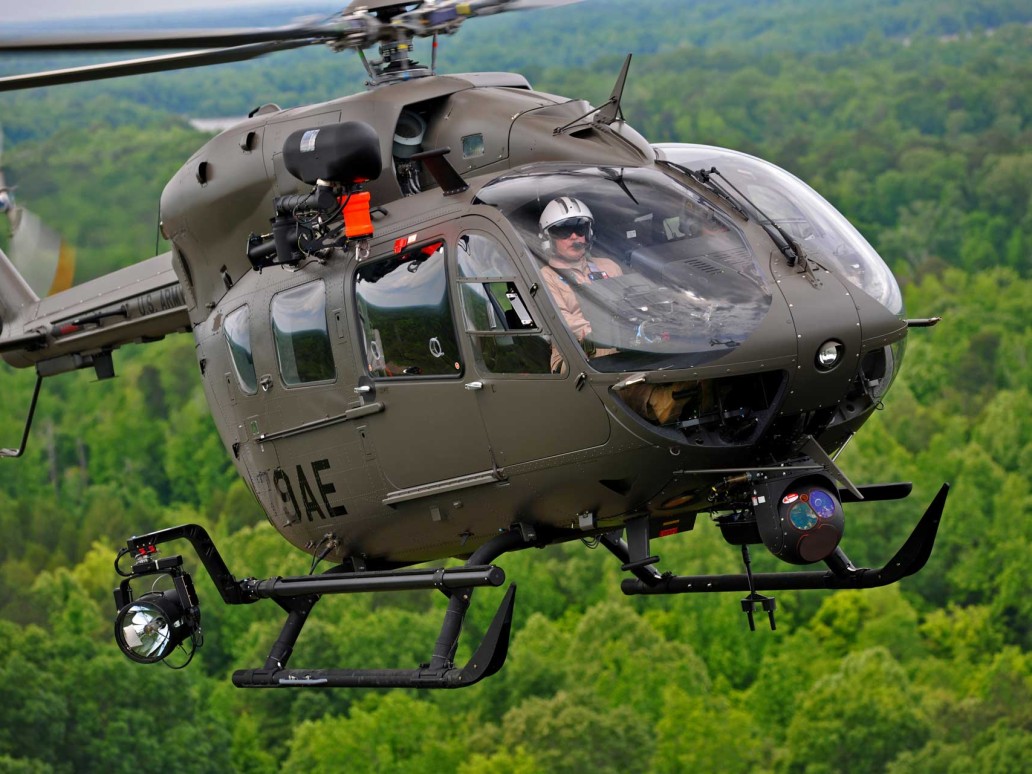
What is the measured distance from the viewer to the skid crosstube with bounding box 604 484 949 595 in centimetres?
1372

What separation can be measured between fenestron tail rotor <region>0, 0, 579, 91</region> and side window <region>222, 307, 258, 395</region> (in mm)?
2169

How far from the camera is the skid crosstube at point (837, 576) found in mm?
13719

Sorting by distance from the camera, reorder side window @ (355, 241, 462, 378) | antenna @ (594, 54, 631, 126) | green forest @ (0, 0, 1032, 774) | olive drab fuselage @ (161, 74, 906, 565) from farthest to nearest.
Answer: green forest @ (0, 0, 1032, 774) < antenna @ (594, 54, 631, 126) < side window @ (355, 241, 462, 378) < olive drab fuselage @ (161, 74, 906, 565)

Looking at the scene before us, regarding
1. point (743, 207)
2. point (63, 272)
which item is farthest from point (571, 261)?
point (63, 272)

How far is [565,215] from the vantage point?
1294 centimetres

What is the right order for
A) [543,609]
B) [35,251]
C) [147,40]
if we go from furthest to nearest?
[543,609] → [35,251] → [147,40]

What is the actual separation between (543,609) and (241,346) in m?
74.0

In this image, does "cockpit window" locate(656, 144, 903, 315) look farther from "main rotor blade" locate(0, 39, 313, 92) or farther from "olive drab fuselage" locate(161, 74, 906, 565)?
"main rotor blade" locate(0, 39, 313, 92)

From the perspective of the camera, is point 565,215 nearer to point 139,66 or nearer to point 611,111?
point 611,111

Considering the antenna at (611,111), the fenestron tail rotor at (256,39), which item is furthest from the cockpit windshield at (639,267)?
the fenestron tail rotor at (256,39)

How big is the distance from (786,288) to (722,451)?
1163 millimetres

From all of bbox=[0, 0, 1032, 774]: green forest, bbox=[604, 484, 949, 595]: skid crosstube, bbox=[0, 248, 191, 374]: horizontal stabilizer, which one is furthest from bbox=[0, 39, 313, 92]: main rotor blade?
bbox=[0, 0, 1032, 774]: green forest

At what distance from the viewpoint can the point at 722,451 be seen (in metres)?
12.8

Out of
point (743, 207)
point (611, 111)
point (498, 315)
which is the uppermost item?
point (611, 111)
